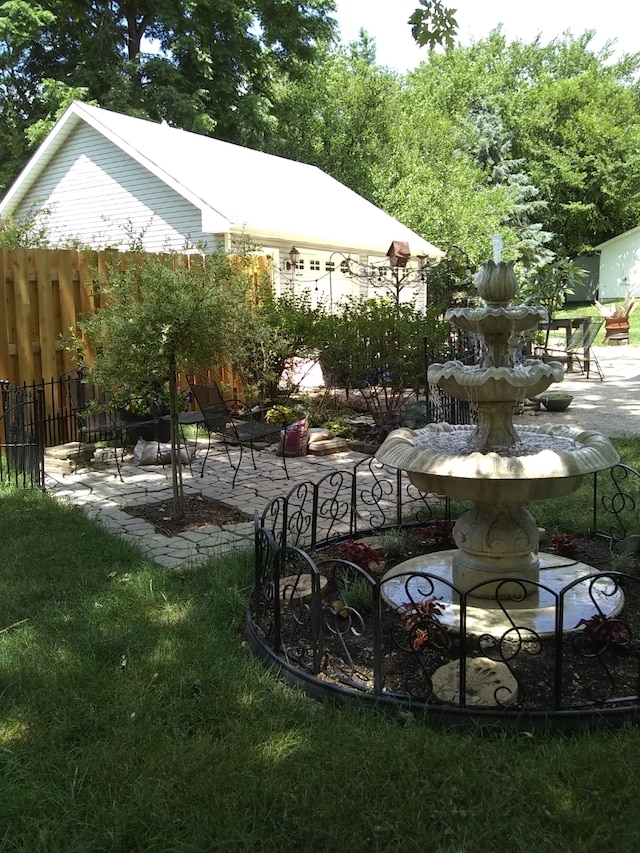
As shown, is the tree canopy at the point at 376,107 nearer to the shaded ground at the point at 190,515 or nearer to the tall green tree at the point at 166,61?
the tall green tree at the point at 166,61

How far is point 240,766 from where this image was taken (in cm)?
261

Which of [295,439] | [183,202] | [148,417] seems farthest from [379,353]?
[183,202]

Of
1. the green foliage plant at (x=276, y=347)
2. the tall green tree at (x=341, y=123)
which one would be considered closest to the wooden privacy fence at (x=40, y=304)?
the green foliage plant at (x=276, y=347)

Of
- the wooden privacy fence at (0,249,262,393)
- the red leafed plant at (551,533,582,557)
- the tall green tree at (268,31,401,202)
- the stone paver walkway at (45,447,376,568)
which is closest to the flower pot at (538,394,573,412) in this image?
the stone paver walkway at (45,447,376,568)

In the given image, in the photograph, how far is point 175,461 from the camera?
19.1ft

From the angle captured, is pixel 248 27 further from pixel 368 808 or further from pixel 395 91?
pixel 368 808

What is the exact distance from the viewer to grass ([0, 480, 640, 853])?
2.28 m

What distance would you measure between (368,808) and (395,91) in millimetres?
30017

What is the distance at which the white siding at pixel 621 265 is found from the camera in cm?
3319

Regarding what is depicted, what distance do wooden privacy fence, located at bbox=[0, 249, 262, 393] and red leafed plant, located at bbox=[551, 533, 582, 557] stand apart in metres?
5.74

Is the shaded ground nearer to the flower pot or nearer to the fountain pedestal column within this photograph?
the fountain pedestal column

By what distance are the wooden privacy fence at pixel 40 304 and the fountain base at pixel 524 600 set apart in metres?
5.55

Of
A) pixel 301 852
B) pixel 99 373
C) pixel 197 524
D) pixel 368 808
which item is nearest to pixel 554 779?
pixel 368 808

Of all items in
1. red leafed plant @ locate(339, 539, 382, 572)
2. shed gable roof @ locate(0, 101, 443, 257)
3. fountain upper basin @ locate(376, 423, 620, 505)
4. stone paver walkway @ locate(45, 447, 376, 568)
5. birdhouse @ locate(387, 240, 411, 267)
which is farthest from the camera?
birdhouse @ locate(387, 240, 411, 267)
